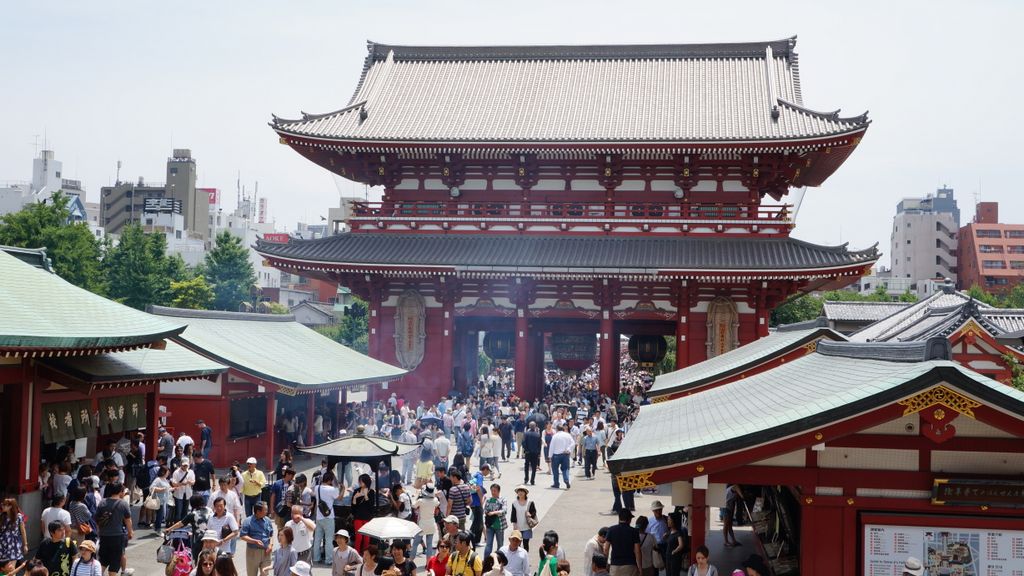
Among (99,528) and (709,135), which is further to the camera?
(709,135)

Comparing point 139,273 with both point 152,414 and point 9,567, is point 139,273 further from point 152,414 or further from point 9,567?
point 9,567

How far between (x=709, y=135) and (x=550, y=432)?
51.5 ft

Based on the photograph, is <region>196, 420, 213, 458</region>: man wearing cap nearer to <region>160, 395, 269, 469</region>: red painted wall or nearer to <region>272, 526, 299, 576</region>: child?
<region>160, 395, 269, 469</region>: red painted wall

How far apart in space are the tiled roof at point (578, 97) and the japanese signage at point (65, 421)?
69.0ft

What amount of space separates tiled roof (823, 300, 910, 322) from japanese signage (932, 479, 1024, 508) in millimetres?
54804

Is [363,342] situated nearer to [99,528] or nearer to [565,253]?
[565,253]

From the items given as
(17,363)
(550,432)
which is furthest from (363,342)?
(17,363)

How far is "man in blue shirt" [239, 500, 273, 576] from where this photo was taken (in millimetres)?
14031

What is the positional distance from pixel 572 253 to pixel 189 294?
39096mm

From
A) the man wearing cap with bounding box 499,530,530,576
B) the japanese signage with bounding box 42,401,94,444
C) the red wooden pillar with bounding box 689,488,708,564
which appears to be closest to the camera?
the red wooden pillar with bounding box 689,488,708,564

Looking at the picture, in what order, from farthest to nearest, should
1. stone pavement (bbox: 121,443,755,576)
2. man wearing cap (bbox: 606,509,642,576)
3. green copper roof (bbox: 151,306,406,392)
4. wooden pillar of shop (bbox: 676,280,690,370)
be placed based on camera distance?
1. wooden pillar of shop (bbox: 676,280,690,370)
2. green copper roof (bbox: 151,306,406,392)
3. stone pavement (bbox: 121,443,755,576)
4. man wearing cap (bbox: 606,509,642,576)

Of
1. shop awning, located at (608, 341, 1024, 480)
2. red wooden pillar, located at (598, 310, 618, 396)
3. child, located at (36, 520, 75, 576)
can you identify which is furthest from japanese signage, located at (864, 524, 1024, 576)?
red wooden pillar, located at (598, 310, 618, 396)

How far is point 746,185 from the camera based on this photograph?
1543 inches

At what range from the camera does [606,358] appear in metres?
38.9
